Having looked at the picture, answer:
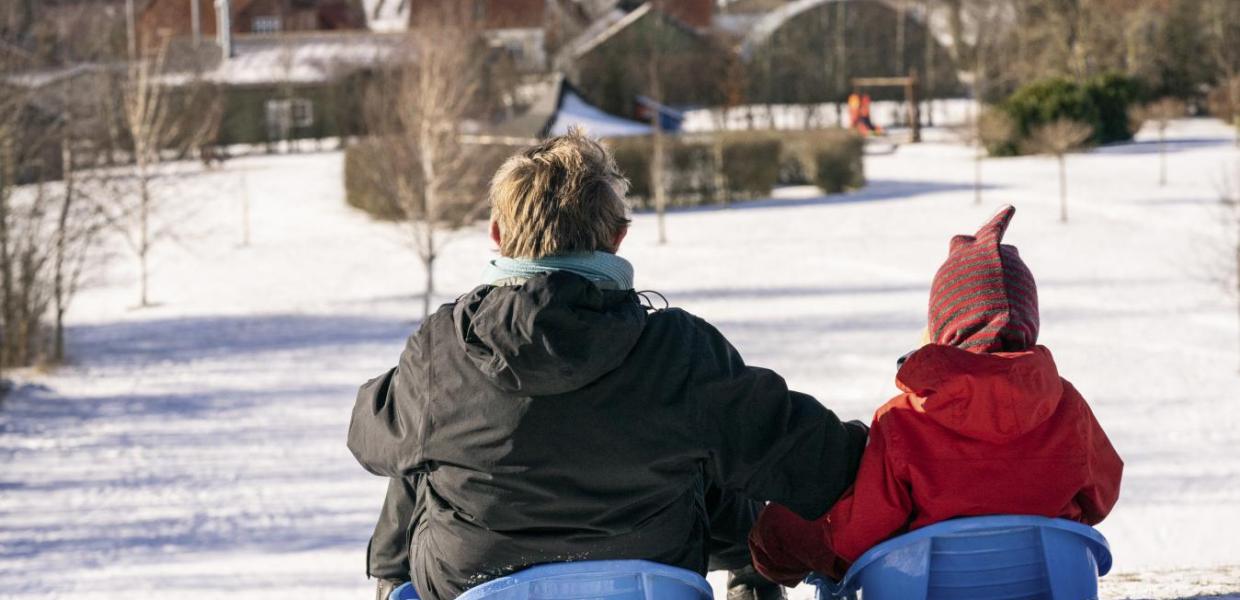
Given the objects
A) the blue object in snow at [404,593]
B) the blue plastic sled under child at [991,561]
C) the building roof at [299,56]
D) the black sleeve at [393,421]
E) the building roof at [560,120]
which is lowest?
the blue object in snow at [404,593]

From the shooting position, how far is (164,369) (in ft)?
45.3

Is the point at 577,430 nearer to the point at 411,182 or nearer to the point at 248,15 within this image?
the point at 411,182

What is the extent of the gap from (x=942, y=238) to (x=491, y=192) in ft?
59.7

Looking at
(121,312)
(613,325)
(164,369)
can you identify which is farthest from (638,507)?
(121,312)

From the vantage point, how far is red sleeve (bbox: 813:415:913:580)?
99.4 inches

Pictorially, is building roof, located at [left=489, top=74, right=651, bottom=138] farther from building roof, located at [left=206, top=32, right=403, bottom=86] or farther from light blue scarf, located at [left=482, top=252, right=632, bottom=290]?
light blue scarf, located at [left=482, top=252, right=632, bottom=290]

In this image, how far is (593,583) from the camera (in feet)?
7.57

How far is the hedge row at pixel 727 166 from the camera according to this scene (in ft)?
88.9

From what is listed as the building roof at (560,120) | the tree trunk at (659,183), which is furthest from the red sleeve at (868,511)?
the building roof at (560,120)

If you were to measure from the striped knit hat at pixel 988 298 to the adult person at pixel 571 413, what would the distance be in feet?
0.91

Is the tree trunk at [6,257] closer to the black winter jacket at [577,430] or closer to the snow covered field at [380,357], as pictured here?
the snow covered field at [380,357]

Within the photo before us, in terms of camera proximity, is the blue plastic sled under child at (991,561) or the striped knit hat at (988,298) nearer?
the blue plastic sled under child at (991,561)

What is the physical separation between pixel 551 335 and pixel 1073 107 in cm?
3260

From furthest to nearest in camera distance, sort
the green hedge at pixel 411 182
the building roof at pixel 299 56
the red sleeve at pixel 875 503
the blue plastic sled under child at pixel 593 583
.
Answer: the building roof at pixel 299 56, the green hedge at pixel 411 182, the red sleeve at pixel 875 503, the blue plastic sled under child at pixel 593 583
